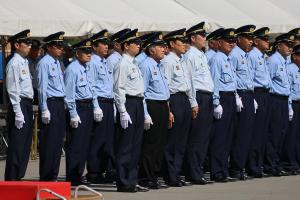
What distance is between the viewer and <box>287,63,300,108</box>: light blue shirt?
62.5 ft

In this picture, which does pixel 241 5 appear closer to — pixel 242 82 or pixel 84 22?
pixel 84 22

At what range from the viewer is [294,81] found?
1914 cm

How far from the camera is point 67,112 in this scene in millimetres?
16562

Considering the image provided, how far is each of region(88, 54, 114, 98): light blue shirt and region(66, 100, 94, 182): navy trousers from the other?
569 mm

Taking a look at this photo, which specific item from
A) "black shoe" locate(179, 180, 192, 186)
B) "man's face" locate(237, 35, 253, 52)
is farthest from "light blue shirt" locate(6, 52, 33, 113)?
"man's face" locate(237, 35, 253, 52)

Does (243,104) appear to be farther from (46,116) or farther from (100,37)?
(46,116)

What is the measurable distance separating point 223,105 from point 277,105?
1.42 metres

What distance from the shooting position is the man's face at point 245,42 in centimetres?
1819

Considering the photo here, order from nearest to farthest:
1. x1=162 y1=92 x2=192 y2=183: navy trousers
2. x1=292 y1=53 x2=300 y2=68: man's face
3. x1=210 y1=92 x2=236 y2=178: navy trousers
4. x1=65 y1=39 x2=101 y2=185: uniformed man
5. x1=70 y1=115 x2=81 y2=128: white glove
A: x1=70 y1=115 x2=81 y2=128: white glove, x1=65 y1=39 x2=101 y2=185: uniformed man, x1=162 y1=92 x2=192 y2=183: navy trousers, x1=210 y1=92 x2=236 y2=178: navy trousers, x1=292 y1=53 x2=300 y2=68: man's face

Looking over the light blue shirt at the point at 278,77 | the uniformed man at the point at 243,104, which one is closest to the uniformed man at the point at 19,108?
the uniformed man at the point at 243,104

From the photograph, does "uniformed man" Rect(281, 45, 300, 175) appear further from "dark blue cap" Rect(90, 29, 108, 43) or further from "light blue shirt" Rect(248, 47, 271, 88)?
"dark blue cap" Rect(90, 29, 108, 43)

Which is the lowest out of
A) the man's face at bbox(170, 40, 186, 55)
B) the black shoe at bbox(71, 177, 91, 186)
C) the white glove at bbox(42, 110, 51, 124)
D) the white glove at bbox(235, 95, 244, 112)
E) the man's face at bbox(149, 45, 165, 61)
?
the black shoe at bbox(71, 177, 91, 186)

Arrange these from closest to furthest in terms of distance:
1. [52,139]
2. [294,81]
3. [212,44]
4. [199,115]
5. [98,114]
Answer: [52,139], [98,114], [199,115], [212,44], [294,81]

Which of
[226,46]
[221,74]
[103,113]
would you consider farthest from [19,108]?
[226,46]
